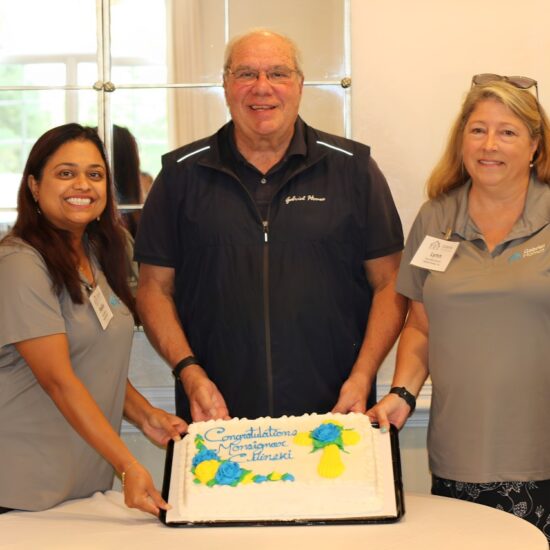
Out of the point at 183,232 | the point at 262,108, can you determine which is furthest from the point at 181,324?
the point at 262,108

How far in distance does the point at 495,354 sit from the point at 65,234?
1.19 metres

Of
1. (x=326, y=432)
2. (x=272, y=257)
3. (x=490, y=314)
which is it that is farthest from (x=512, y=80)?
(x=326, y=432)

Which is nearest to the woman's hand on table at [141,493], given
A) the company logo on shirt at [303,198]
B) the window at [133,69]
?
the company logo on shirt at [303,198]

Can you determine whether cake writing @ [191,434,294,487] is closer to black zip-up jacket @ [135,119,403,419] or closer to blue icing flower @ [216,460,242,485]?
blue icing flower @ [216,460,242,485]

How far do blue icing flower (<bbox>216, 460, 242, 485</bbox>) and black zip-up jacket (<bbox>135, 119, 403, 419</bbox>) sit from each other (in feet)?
1.65

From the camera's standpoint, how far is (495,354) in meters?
2.29

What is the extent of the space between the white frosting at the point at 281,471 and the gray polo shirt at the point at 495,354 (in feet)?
0.90

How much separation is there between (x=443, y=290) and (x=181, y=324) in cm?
82

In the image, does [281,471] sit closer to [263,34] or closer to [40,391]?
[40,391]

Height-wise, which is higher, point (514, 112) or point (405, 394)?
point (514, 112)

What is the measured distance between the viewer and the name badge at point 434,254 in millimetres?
2418

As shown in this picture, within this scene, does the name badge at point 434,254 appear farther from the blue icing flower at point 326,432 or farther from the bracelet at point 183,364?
the bracelet at point 183,364

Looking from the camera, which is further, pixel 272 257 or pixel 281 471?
pixel 272 257

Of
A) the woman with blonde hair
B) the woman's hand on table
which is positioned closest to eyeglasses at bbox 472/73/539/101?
the woman with blonde hair
